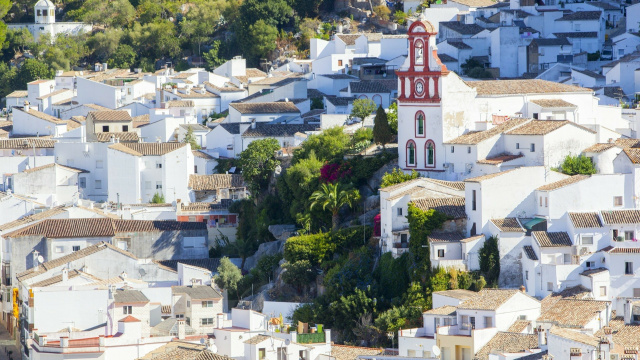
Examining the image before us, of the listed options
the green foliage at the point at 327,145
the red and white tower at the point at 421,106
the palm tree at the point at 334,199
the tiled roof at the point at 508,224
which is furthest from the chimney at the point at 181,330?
the green foliage at the point at 327,145

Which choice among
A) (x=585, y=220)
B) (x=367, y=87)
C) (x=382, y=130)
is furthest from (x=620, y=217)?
(x=367, y=87)

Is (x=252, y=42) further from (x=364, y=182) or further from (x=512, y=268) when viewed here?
(x=512, y=268)

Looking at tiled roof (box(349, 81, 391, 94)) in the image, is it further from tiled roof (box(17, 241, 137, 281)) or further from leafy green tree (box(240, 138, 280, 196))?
tiled roof (box(17, 241, 137, 281))

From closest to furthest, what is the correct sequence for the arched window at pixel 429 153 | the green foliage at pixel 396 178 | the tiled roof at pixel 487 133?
the green foliage at pixel 396 178 < the tiled roof at pixel 487 133 < the arched window at pixel 429 153

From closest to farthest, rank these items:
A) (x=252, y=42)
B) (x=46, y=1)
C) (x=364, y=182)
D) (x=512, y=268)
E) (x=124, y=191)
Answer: (x=512, y=268) → (x=364, y=182) → (x=124, y=191) → (x=252, y=42) → (x=46, y=1)

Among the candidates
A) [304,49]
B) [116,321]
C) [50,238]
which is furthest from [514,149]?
[304,49]

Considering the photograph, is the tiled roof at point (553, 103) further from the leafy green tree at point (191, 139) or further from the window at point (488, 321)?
the leafy green tree at point (191, 139)
